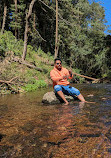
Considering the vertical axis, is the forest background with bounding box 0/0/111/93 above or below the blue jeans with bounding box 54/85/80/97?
above

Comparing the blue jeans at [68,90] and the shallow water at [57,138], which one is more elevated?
the blue jeans at [68,90]

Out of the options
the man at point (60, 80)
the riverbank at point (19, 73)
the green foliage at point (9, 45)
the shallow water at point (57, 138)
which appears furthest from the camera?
the green foliage at point (9, 45)

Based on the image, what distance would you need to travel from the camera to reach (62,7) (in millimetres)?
23938

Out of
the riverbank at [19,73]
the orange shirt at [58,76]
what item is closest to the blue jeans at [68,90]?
the orange shirt at [58,76]

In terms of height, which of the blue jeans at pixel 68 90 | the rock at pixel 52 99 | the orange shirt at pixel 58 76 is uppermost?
the orange shirt at pixel 58 76

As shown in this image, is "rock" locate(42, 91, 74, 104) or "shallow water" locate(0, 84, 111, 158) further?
"rock" locate(42, 91, 74, 104)

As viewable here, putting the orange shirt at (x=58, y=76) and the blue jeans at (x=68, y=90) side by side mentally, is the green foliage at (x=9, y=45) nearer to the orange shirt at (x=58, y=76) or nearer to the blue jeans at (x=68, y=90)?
the orange shirt at (x=58, y=76)

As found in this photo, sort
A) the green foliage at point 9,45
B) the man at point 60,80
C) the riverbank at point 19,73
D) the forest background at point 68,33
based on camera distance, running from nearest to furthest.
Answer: the man at point 60,80, the riverbank at point 19,73, the green foliage at point 9,45, the forest background at point 68,33

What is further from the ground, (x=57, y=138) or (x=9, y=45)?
(x=9, y=45)

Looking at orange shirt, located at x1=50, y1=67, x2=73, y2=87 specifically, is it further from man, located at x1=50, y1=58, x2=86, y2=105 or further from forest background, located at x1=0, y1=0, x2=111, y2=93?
forest background, located at x1=0, y1=0, x2=111, y2=93

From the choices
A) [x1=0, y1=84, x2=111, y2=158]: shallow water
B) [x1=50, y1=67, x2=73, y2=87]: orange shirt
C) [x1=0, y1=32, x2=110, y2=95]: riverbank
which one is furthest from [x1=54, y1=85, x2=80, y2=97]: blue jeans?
[x1=0, y1=32, x2=110, y2=95]: riverbank

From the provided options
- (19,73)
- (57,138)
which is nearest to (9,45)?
(19,73)

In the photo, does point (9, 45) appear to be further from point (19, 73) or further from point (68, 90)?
point (68, 90)

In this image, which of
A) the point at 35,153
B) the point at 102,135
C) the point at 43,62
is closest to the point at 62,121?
the point at 102,135
